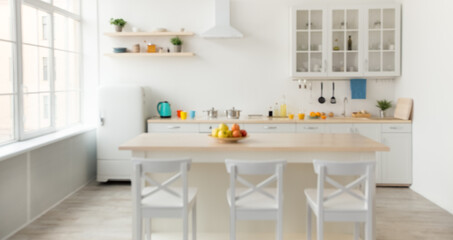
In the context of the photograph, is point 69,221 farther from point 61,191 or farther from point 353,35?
point 353,35

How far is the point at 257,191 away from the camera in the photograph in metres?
3.20

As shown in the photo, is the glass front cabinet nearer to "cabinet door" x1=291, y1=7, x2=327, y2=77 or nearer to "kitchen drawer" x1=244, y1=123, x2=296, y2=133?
"cabinet door" x1=291, y1=7, x2=327, y2=77

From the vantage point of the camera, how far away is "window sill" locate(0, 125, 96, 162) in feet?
13.4

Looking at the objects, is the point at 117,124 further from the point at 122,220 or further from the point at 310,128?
the point at 310,128

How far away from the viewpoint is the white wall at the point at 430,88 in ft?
16.1

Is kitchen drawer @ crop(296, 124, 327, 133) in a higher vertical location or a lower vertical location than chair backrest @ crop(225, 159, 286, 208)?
higher

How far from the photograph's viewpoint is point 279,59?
21.8 ft

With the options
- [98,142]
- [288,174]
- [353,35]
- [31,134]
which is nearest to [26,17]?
[31,134]

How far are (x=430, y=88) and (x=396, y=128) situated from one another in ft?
2.67

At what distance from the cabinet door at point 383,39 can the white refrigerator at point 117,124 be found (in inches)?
124

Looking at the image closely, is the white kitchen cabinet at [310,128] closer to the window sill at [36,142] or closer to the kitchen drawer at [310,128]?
the kitchen drawer at [310,128]

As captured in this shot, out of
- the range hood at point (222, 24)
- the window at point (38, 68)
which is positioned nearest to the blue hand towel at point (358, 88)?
the range hood at point (222, 24)

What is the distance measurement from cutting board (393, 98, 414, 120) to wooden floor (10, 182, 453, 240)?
98 centimetres

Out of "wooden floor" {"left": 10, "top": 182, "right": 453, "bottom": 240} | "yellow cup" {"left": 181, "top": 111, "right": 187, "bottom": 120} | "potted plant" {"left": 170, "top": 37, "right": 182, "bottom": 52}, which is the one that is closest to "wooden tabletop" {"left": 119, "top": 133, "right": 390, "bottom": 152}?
"wooden floor" {"left": 10, "top": 182, "right": 453, "bottom": 240}
